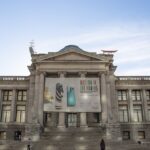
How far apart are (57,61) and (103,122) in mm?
13462

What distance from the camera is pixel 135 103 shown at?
165 feet

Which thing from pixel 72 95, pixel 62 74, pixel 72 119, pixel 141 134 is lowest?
pixel 141 134

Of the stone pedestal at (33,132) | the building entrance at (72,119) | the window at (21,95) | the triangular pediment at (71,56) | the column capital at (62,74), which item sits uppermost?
the triangular pediment at (71,56)

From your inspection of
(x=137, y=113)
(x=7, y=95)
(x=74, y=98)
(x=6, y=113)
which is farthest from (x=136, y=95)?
(x=6, y=113)

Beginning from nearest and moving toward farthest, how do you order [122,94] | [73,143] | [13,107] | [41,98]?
[73,143]
[41,98]
[13,107]
[122,94]

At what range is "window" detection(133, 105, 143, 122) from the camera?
49594 millimetres

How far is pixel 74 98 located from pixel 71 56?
8.44m

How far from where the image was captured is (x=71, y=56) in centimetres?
4753

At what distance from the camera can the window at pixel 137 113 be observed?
4959 centimetres

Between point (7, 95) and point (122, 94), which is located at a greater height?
point (122, 94)

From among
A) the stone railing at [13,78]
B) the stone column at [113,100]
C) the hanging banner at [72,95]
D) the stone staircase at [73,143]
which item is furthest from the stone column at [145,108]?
the stone railing at [13,78]

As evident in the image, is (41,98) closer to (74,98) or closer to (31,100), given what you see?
(31,100)

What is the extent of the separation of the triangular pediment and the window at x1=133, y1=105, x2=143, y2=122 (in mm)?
12446

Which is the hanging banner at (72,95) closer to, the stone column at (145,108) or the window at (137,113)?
the window at (137,113)
